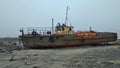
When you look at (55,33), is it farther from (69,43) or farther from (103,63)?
(103,63)

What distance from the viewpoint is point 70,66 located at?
71.6 feet

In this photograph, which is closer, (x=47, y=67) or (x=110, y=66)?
(x=110, y=66)

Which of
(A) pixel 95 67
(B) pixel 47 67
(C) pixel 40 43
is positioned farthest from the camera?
(C) pixel 40 43

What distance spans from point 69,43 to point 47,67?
20.1m

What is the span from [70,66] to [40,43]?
→ 19782 mm

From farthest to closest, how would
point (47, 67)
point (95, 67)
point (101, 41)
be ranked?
1. point (101, 41)
2. point (47, 67)
3. point (95, 67)

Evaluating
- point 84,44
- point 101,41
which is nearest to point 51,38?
point 84,44

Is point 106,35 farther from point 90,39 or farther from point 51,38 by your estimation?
point 51,38

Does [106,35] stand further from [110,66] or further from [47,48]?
[110,66]

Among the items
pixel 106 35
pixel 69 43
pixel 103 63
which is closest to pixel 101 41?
pixel 106 35

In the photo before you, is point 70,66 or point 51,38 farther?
point 51,38

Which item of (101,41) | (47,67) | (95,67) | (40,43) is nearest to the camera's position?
(95,67)

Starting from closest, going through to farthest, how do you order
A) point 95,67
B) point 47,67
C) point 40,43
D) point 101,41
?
point 95,67, point 47,67, point 40,43, point 101,41

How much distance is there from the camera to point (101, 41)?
148 feet
